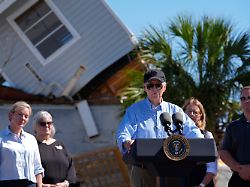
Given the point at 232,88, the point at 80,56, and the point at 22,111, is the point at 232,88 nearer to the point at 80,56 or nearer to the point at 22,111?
the point at 80,56

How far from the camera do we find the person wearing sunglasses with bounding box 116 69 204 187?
4746 mm

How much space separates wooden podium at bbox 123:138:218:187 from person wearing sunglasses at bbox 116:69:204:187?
352 millimetres

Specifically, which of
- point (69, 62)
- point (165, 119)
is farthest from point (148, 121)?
point (69, 62)

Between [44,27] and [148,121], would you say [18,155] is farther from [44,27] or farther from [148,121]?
[44,27]

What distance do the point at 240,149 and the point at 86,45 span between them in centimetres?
804

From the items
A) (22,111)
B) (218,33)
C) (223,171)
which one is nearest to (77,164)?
(223,171)

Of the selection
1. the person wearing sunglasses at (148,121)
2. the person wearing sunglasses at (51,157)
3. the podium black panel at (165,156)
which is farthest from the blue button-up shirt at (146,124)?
the person wearing sunglasses at (51,157)

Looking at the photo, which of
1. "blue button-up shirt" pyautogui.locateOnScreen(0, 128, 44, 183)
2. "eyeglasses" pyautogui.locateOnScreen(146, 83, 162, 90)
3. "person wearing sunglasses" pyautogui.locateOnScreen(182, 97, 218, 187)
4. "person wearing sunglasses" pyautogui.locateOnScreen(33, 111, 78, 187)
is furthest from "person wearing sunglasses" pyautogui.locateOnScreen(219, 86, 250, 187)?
"blue button-up shirt" pyautogui.locateOnScreen(0, 128, 44, 183)

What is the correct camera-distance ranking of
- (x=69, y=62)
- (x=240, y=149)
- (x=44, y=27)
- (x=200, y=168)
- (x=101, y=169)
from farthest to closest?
(x=44, y=27) → (x=69, y=62) → (x=101, y=169) → (x=200, y=168) → (x=240, y=149)

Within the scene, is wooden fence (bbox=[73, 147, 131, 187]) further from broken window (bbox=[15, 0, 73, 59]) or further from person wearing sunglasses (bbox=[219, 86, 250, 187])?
broken window (bbox=[15, 0, 73, 59])

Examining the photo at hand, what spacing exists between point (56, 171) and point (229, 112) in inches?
219

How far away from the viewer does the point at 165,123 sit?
177 inches

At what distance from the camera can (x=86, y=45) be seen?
13.4m

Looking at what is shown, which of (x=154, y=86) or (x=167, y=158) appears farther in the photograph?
(x=154, y=86)
